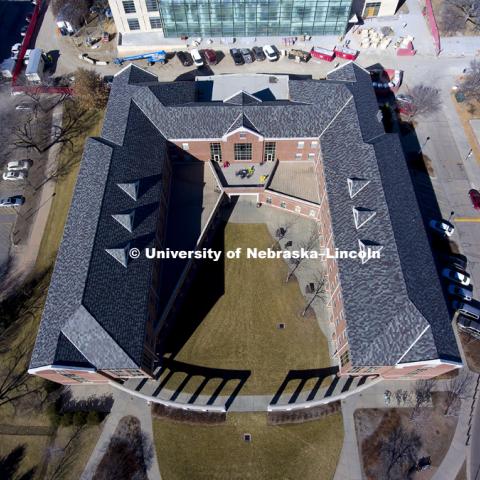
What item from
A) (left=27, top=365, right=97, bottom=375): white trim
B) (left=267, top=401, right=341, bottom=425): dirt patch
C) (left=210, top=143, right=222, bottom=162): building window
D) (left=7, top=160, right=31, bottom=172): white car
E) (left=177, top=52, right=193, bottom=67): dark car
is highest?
(left=177, top=52, right=193, bottom=67): dark car

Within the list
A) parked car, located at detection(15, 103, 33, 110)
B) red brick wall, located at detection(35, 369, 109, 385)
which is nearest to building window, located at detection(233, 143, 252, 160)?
red brick wall, located at detection(35, 369, 109, 385)

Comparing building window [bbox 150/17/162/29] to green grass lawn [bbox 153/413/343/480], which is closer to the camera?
green grass lawn [bbox 153/413/343/480]

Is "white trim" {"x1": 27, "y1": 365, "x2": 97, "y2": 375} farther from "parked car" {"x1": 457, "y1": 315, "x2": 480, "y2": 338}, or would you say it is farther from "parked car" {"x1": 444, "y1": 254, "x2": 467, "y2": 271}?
"parked car" {"x1": 444, "y1": 254, "x2": 467, "y2": 271}

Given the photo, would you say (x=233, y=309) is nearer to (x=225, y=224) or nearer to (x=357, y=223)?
(x=225, y=224)

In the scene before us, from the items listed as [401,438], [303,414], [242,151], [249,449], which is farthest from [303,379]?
[242,151]

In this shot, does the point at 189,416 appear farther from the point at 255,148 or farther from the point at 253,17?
the point at 253,17

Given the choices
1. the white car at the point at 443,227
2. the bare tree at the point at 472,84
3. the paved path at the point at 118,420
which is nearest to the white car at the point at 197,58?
the bare tree at the point at 472,84

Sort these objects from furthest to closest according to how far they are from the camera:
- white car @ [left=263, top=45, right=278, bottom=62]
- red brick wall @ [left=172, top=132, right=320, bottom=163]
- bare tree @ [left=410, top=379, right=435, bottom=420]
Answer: white car @ [left=263, top=45, right=278, bottom=62] < red brick wall @ [left=172, top=132, right=320, bottom=163] < bare tree @ [left=410, top=379, right=435, bottom=420]

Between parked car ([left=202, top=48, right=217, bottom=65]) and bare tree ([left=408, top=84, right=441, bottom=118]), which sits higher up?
parked car ([left=202, top=48, right=217, bottom=65])
